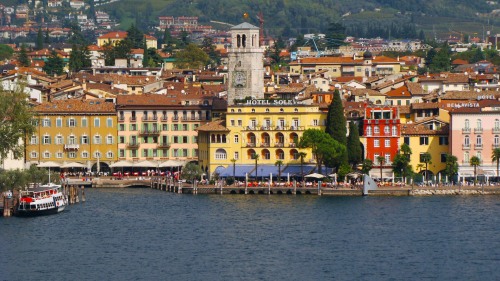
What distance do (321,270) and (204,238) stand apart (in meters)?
8.97

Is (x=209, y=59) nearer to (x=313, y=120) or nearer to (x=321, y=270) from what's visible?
(x=313, y=120)

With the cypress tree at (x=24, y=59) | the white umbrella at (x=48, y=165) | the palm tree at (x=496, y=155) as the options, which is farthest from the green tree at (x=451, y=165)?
the cypress tree at (x=24, y=59)

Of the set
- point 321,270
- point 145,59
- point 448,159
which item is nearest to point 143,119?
point 448,159

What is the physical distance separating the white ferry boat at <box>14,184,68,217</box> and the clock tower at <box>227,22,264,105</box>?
16.2 m

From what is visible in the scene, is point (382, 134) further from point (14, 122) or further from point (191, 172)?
point (14, 122)

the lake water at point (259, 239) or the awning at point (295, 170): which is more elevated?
the awning at point (295, 170)

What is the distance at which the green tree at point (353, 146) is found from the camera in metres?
90.6

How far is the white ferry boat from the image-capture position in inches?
3125

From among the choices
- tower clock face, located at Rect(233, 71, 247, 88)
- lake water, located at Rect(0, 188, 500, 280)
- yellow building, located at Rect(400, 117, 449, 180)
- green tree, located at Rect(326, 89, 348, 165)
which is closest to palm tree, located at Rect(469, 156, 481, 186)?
yellow building, located at Rect(400, 117, 449, 180)

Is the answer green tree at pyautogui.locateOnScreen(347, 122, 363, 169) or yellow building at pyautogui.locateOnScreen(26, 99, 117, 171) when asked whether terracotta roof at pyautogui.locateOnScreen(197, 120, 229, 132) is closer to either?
green tree at pyautogui.locateOnScreen(347, 122, 363, 169)

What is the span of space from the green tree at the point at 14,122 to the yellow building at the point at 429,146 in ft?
58.1

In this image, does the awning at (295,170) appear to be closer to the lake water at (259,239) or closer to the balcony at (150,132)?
the lake water at (259,239)

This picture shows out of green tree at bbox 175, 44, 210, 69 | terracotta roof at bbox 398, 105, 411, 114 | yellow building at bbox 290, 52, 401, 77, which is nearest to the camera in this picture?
terracotta roof at bbox 398, 105, 411, 114

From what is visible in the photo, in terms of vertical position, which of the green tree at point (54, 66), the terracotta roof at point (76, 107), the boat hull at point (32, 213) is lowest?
the boat hull at point (32, 213)
